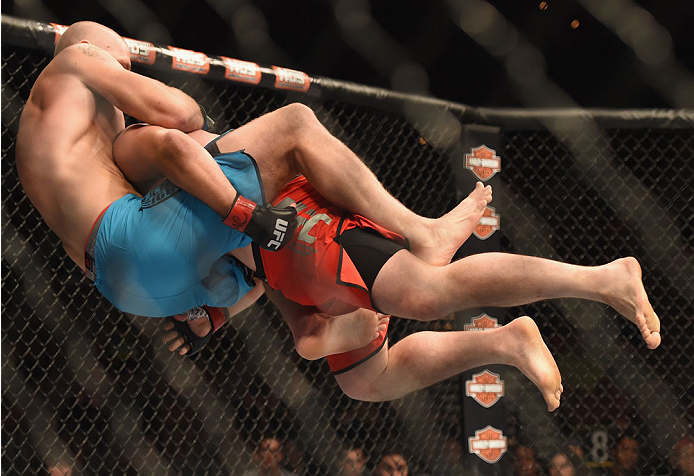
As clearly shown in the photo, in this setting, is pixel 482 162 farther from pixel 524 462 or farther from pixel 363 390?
pixel 524 462

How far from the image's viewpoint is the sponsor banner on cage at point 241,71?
202 centimetres

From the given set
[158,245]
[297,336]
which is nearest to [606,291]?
[297,336]

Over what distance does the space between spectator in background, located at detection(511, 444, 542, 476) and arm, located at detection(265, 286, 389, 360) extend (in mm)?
1766

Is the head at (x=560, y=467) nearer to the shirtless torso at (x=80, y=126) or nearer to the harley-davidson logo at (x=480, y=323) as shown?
the harley-davidson logo at (x=480, y=323)

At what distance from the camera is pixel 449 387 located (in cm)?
241

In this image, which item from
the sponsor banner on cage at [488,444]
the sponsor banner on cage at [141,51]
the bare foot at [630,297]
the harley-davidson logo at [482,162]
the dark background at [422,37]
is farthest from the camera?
the dark background at [422,37]

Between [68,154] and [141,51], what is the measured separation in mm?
613

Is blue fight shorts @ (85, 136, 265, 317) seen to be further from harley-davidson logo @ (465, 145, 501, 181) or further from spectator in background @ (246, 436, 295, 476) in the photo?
spectator in background @ (246, 436, 295, 476)

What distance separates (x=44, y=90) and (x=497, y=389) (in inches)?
61.5

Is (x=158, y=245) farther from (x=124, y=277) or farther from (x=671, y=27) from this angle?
(x=671, y=27)

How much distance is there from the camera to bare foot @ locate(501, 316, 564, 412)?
3.86 ft

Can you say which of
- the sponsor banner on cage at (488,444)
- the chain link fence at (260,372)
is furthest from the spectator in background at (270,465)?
the sponsor banner on cage at (488,444)

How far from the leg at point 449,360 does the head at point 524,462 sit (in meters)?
1.65

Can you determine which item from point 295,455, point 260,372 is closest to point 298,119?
point 295,455
